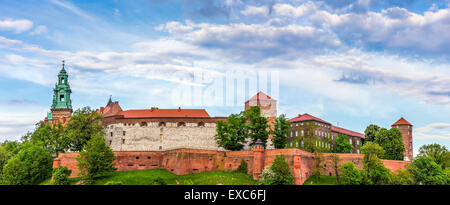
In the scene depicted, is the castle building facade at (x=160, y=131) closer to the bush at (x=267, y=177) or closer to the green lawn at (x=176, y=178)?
the green lawn at (x=176, y=178)

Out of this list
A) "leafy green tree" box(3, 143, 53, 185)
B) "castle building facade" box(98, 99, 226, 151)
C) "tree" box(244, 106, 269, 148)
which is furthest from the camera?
"castle building facade" box(98, 99, 226, 151)

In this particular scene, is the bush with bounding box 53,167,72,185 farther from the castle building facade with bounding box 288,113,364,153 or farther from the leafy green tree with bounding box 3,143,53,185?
the castle building facade with bounding box 288,113,364,153

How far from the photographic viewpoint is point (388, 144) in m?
66.9

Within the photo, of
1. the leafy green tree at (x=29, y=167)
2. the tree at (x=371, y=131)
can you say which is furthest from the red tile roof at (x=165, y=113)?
the tree at (x=371, y=131)

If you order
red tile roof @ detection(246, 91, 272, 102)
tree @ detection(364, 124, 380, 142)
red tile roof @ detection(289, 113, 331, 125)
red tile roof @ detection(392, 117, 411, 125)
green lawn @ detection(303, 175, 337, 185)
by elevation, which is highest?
red tile roof @ detection(246, 91, 272, 102)

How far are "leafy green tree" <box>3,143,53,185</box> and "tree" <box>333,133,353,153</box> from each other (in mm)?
44044

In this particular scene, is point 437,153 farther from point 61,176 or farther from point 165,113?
point 61,176

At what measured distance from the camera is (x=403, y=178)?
52750 millimetres

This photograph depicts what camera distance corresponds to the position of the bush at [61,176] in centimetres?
5625

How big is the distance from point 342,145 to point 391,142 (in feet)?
29.1

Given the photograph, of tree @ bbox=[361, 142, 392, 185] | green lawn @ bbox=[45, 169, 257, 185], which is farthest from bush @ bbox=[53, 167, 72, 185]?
tree @ bbox=[361, 142, 392, 185]

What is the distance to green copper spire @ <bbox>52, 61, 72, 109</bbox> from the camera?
330ft

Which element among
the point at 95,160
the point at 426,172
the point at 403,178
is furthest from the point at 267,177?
the point at 95,160
